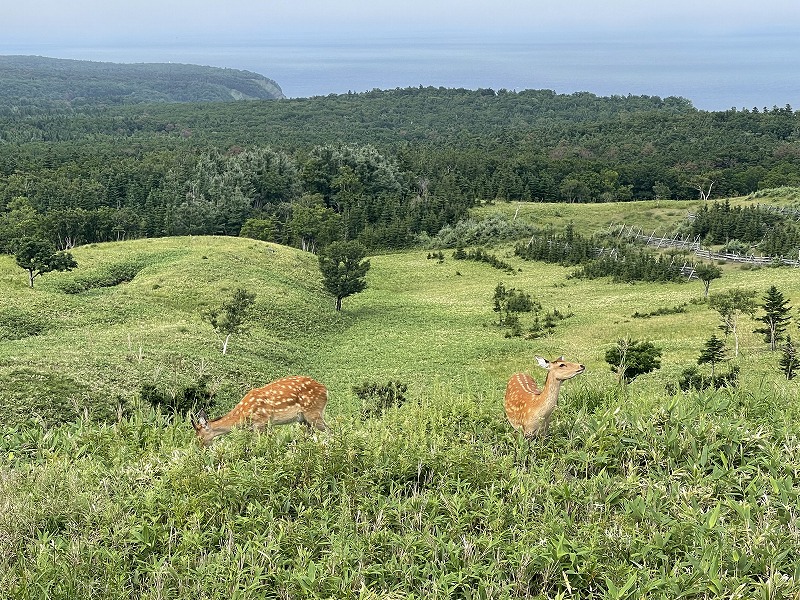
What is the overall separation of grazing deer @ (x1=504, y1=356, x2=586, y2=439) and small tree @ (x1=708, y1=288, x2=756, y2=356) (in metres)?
27.5

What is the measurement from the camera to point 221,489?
6.72 metres

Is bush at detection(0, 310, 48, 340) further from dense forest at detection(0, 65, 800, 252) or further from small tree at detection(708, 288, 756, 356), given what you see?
small tree at detection(708, 288, 756, 356)

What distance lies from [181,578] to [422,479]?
262cm

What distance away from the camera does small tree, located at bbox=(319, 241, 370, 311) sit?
1944 inches

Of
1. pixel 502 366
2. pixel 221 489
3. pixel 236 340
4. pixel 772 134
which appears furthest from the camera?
pixel 772 134

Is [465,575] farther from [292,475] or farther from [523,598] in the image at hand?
[292,475]

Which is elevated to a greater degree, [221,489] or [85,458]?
[221,489]

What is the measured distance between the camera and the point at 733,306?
42.1 meters

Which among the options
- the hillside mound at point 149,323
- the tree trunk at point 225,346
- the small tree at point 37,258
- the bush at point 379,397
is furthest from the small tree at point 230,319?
the bush at point 379,397

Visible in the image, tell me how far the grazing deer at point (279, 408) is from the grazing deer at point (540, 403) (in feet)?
9.35

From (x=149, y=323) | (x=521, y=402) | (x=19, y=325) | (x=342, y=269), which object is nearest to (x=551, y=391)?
(x=521, y=402)

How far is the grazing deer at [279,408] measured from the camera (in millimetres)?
9906

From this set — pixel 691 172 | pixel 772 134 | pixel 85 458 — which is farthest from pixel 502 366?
pixel 772 134

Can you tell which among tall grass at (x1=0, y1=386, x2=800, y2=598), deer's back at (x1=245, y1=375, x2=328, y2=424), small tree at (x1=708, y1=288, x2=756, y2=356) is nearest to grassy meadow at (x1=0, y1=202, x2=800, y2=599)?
tall grass at (x1=0, y1=386, x2=800, y2=598)
